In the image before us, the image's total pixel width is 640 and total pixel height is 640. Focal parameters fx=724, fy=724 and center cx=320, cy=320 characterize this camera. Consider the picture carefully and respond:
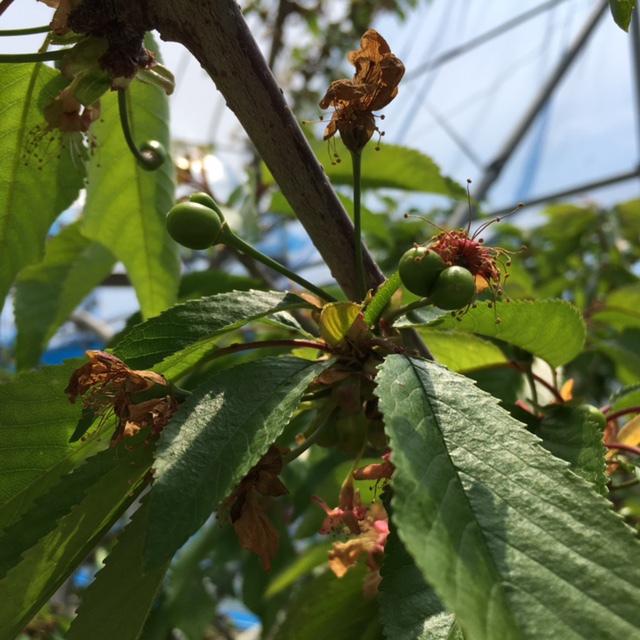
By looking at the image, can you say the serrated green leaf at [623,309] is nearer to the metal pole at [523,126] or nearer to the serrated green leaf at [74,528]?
the metal pole at [523,126]

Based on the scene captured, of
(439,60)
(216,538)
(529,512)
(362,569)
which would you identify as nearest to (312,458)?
(216,538)

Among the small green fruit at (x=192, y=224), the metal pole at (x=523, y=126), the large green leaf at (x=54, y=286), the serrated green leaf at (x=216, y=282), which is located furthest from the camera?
the metal pole at (x=523, y=126)

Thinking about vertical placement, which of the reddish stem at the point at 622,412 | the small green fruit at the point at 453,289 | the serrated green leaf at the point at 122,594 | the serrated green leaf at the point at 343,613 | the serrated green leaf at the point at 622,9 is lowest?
the serrated green leaf at the point at 122,594

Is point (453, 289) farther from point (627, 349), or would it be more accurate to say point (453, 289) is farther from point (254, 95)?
point (627, 349)

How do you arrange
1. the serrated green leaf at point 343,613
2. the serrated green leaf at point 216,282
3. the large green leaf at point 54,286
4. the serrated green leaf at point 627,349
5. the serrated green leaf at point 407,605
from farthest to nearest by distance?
the serrated green leaf at point 627,349
the serrated green leaf at point 216,282
the large green leaf at point 54,286
the serrated green leaf at point 343,613
the serrated green leaf at point 407,605

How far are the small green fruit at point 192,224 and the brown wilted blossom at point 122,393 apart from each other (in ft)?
0.41

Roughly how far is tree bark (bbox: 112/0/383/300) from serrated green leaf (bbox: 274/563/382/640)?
384 mm

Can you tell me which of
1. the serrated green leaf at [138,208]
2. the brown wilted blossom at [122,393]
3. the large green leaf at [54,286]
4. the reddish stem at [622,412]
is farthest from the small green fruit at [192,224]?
the large green leaf at [54,286]

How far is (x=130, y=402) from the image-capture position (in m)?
0.56

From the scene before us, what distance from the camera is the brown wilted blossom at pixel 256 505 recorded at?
0.56 metres

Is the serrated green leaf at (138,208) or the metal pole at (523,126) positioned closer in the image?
the serrated green leaf at (138,208)

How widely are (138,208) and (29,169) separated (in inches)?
6.8

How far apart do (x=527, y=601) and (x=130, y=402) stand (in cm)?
32

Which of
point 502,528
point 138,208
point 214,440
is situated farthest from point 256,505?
point 138,208
